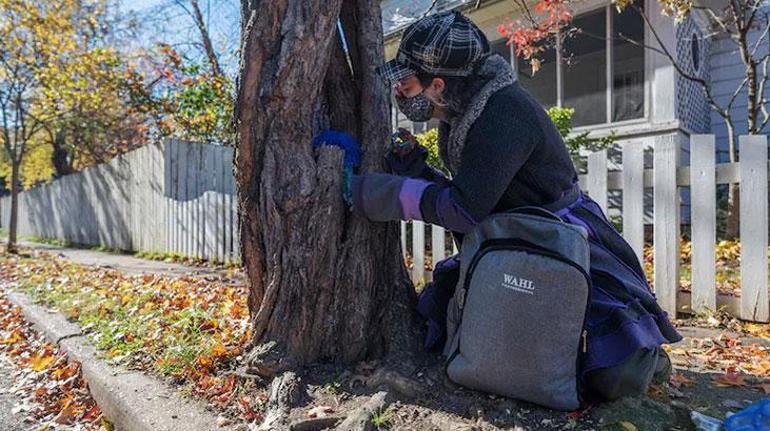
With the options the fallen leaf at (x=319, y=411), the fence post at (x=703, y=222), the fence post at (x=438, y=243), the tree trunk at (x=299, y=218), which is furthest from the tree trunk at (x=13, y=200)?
the fence post at (x=703, y=222)

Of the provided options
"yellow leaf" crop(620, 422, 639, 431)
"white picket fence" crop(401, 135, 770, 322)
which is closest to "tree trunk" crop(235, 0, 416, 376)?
"yellow leaf" crop(620, 422, 639, 431)

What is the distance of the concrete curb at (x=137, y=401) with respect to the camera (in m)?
1.89

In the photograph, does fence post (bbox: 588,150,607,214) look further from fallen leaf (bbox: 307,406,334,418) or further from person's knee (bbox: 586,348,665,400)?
fallen leaf (bbox: 307,406,334,418)

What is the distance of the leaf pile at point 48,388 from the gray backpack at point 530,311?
1.71m

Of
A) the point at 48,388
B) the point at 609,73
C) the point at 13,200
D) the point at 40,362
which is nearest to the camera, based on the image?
the point at 48,388

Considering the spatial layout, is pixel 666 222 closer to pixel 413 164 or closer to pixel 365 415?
pixel 413 164

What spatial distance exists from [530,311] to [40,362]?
304cm

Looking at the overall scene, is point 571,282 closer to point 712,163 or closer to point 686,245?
point 712,163

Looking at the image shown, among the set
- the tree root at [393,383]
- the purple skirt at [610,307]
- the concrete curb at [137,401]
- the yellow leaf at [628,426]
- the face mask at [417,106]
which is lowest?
the concrete curb at [137,401]

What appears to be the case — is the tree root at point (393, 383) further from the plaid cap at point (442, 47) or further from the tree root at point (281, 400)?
the plaid cap at point (442, 47)

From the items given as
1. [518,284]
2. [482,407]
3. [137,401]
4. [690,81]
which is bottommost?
[137,401]

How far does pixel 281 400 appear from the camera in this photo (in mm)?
1859

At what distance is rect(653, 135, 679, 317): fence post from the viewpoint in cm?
351

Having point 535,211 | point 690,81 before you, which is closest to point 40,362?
point 535,211
